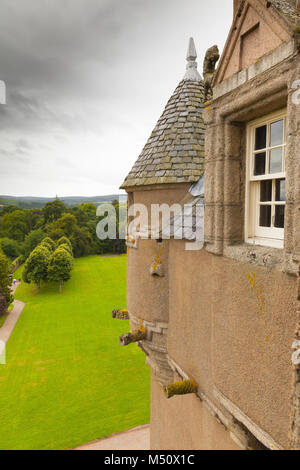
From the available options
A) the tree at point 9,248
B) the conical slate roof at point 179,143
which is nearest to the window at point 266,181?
the conical slate roof at point 179,143

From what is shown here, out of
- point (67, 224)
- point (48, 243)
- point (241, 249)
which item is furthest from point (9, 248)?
point (241, 249)

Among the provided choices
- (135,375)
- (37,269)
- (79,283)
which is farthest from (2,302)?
(135,375)

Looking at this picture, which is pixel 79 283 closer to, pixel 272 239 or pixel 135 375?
pixel 135 375

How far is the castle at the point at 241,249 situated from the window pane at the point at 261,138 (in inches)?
0.7

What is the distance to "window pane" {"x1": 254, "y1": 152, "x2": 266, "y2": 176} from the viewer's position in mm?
4234

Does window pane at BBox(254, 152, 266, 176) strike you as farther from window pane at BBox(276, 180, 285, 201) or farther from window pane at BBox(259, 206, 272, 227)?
window pane at BBox(259, 206, 272, 227)

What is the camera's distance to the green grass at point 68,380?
14109 mm

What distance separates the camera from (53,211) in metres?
65.0

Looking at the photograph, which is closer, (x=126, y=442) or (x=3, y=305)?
(x=126, y=442)

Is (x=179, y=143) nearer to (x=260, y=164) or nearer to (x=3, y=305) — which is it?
(x=260, y=164)

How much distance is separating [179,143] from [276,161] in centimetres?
375

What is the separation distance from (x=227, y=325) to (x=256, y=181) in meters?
2.11
